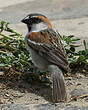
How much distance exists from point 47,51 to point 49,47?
7 centimetres

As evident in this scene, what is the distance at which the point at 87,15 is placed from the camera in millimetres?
7445

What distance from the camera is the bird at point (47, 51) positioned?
13.7 ft

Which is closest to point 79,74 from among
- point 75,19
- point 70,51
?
point 70,51

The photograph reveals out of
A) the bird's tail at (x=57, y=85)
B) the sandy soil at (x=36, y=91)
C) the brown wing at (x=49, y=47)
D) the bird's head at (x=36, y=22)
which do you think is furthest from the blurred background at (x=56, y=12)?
the bird's tail at (x=57, y=85)

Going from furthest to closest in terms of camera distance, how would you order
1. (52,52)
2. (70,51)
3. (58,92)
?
(70,51) → (52,52) → (58,92)

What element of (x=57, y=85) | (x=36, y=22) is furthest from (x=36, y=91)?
(x=36, y=22)

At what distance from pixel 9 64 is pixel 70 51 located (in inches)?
36.7

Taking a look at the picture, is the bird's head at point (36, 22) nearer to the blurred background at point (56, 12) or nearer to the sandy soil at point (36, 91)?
the sandy soil at point (36, 91)

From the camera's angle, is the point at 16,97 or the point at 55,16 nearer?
the point at 16,97

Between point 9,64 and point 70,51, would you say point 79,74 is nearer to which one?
point 70,51

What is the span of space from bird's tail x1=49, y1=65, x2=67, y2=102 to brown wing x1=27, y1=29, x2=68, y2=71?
8cm

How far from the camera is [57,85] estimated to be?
414 cm

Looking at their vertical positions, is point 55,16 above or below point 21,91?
above

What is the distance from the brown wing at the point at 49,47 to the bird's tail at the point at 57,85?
0.08 meters
